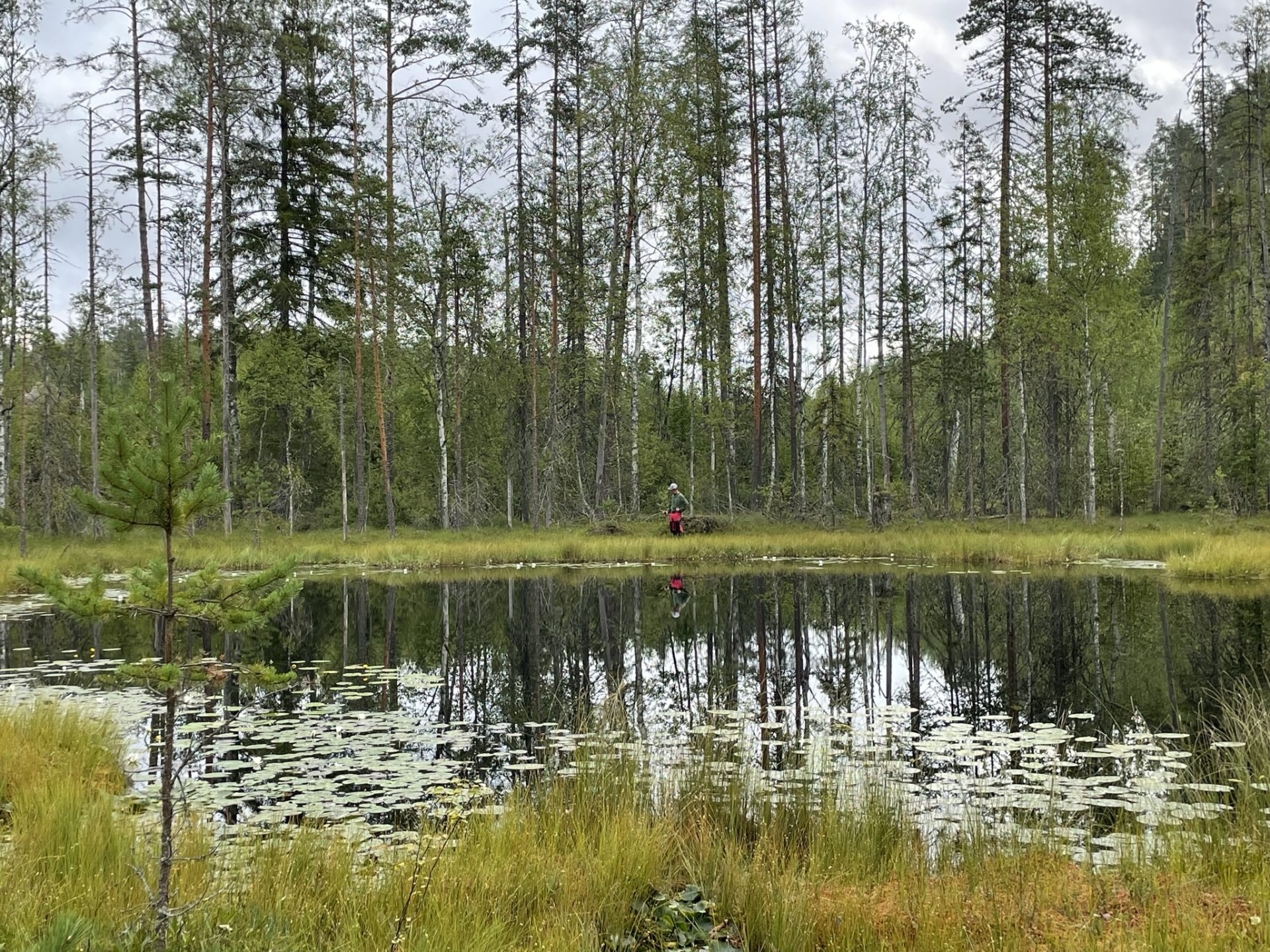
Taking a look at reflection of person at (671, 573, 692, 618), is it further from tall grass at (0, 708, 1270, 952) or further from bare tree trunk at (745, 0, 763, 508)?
tall grass at (0, 708, 1270, 952)

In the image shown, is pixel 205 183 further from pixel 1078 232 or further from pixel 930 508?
pixel 930 508

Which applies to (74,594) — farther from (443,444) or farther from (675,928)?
(443,444)

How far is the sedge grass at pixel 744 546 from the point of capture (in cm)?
1797

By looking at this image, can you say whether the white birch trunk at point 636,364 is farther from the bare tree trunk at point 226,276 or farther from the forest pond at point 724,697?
the forest pond at point 724,697

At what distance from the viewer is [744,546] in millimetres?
22125

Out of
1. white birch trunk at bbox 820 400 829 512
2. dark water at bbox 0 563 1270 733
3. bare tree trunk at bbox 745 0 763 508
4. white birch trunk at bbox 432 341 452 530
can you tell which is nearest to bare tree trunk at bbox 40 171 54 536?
white birch trunk at bbox 432 341 452 530

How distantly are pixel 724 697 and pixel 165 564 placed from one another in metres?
5.80

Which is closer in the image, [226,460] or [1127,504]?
[226,460]

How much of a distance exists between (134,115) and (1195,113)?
38070mm

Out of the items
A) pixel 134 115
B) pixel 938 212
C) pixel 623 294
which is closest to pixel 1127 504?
pixel 938 212

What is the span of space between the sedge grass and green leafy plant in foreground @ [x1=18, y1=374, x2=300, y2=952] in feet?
51.3

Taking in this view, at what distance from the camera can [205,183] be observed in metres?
21.9

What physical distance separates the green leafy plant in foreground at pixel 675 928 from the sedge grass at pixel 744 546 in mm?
16185

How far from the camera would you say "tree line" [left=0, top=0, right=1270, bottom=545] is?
2361 centimetres
